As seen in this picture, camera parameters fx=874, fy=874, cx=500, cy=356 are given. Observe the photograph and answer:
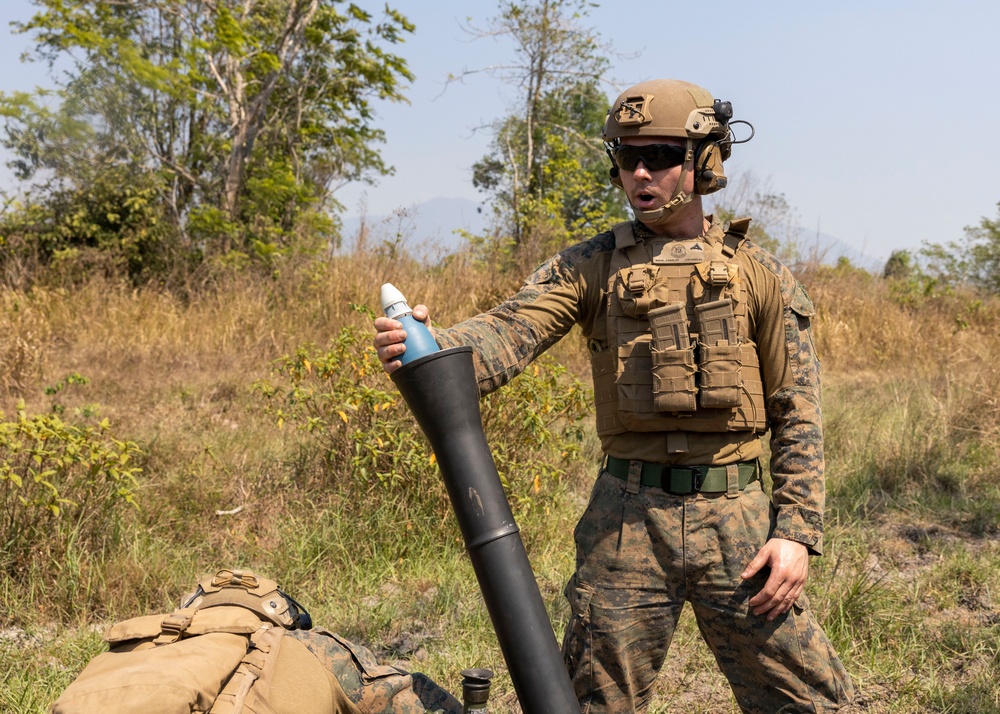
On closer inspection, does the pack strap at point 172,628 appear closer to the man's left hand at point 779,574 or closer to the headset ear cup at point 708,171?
the man's left hand at point 779,574

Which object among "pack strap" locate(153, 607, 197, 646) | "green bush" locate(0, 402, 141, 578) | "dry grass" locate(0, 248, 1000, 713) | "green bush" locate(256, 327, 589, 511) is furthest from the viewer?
"green bush" locate(256, 327, 589, 511)

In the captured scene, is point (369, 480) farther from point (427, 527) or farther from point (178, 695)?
point (178, 695)

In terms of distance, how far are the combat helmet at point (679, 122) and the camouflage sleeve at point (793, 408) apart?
0.34m

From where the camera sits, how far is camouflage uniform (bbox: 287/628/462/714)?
2.06m

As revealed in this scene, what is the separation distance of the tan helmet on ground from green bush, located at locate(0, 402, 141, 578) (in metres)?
2.69

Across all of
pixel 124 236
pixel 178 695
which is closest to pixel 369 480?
pixel 178 695

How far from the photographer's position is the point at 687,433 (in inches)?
93.4

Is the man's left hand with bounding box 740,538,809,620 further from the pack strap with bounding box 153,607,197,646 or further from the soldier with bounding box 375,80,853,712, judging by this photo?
the pack strap with bounding box 153,607,197,646

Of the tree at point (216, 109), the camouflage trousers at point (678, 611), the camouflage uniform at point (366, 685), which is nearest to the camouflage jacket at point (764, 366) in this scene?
the camouflage trousers at point (678, 611)

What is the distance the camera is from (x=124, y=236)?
11227 mm

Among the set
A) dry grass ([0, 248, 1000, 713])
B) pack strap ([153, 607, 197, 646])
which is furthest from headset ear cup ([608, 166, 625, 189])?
dry grass ([0, 248, 1000, 713])

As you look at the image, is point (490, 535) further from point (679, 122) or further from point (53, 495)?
point (53, 495)

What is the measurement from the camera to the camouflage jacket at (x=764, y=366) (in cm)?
231

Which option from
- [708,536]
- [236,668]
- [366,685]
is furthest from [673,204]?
[236,668]
